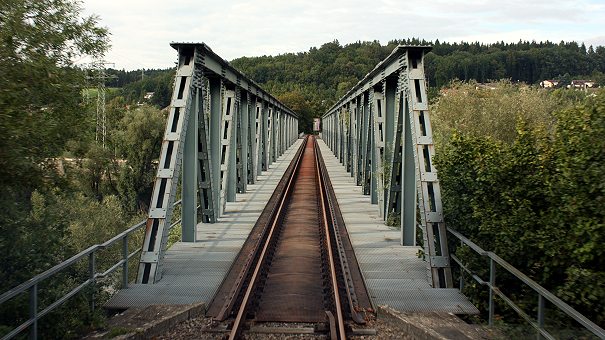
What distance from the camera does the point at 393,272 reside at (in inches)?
362

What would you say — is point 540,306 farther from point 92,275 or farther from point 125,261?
point 125,261

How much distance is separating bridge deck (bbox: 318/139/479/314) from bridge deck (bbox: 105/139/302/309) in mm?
2438

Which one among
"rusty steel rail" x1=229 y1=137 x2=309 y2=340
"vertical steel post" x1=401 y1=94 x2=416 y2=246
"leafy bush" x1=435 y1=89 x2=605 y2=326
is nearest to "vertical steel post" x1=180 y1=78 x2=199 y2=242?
"rusty steel rail" x1=229 y1=137 x2=309 y2=340

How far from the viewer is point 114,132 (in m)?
39.8

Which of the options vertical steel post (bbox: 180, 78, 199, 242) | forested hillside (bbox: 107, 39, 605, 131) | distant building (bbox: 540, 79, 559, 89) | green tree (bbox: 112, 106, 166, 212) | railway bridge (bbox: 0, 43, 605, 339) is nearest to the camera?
railway bridge (bbox: 0, 43, 605, 339)

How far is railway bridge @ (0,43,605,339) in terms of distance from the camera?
23.8 feet

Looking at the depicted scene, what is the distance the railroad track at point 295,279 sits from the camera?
23.4 ft

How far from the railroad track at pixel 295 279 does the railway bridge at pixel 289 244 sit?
0.03m

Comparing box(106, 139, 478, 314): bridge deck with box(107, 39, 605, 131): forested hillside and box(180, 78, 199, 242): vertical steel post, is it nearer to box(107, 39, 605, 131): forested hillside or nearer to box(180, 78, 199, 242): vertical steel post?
box(180, 78, 199, 242): vertical steel post

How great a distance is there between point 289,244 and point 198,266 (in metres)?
3.09

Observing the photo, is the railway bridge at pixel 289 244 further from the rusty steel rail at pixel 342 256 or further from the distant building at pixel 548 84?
the distant building at pixel 548 84

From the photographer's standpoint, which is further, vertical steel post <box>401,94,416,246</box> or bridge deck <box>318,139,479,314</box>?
vertical steel post <box>401,94,416,246</box>

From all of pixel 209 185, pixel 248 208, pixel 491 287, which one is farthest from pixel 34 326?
pixel 248 208

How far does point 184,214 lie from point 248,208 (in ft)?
17.8
